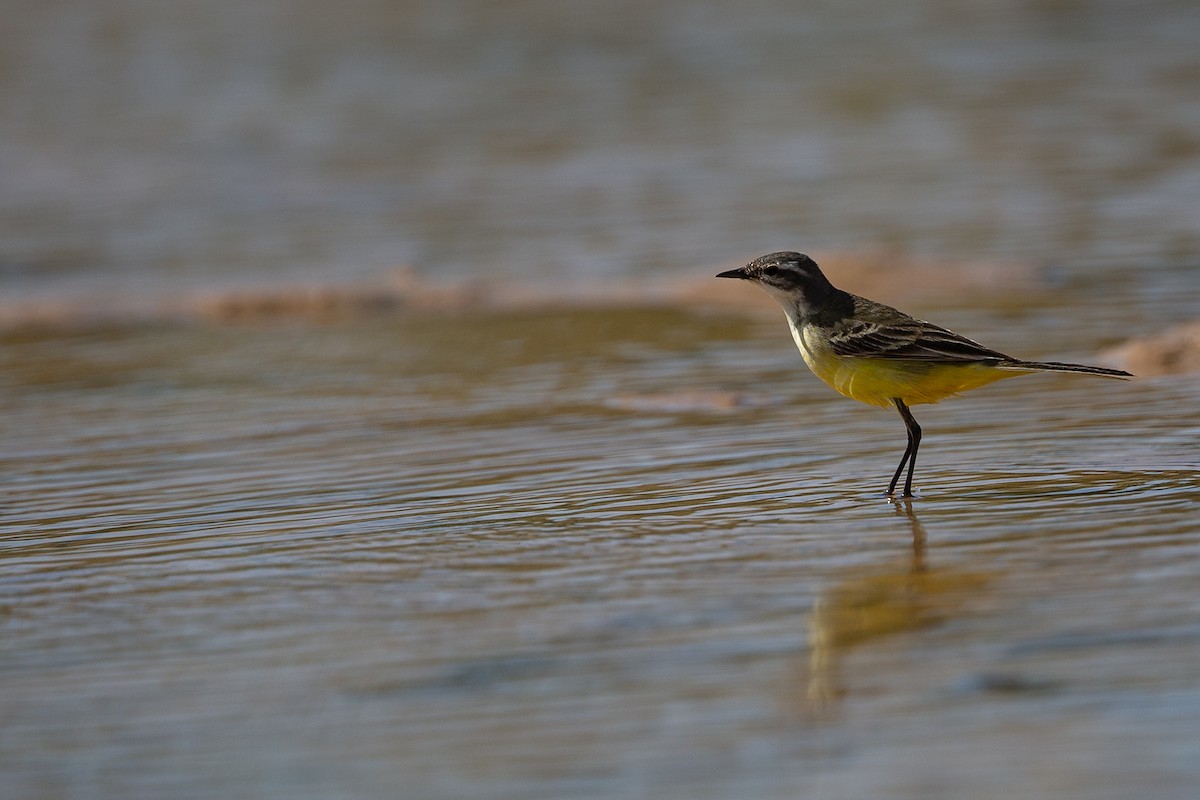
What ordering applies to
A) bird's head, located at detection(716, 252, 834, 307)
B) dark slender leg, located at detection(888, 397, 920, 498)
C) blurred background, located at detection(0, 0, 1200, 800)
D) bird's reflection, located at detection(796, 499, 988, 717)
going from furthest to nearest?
bird's head, located at detection(716, 252, 834, 307) → dark slender leg, located at detection(888, 397, 920, 498) → bird's reflection, located at detection(796, 499, 988, 717) → blurred background, located at detection(0, 0, 1200, 800)

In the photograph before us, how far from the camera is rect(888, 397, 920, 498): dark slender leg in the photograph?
5.48 meters

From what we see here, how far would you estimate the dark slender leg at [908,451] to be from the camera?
5.48m

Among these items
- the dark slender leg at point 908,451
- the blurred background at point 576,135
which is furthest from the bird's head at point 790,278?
the blurred background at point 576,135

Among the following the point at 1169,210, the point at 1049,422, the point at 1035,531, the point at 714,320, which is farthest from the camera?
the point at 1169,210

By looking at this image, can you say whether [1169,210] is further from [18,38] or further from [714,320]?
[18,38]

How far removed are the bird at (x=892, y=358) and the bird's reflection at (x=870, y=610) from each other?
3.16 feet

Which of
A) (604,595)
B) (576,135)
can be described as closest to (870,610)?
(604,595)

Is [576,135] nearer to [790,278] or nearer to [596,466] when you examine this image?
[790,278]

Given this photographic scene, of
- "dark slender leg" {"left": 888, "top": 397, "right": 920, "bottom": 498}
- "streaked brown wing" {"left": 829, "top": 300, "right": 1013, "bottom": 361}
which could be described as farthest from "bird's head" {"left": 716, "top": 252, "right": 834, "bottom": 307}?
"dark slender leg" {"left": 888, "top": 397, "right": 920, "bottom": 498}

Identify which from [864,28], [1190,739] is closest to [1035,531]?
[1190,739]

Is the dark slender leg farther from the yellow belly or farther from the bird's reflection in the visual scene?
the bird's reflection

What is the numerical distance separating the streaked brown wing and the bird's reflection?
1116 mm

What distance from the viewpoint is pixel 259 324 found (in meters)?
10.4

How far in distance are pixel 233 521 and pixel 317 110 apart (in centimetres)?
1396
